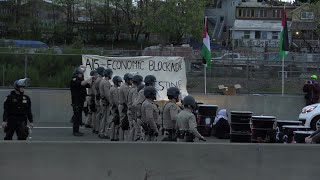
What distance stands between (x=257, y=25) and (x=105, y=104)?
76.9m

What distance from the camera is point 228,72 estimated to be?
1085 inches

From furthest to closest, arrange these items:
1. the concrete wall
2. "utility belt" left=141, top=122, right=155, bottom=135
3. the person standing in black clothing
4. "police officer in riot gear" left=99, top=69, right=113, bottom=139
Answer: the concrete wall → the person standing in black clothing → "police officer in riot gear" left=99, top=69, right=113, bottom=139 → "utility belt" left=141, top=122, right=155, bottom=135

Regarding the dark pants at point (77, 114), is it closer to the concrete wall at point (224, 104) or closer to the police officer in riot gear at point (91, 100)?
the police officer in riot gear at point (91, 100)

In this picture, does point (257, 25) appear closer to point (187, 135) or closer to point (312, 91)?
point (312, 91)

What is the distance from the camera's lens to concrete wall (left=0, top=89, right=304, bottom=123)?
1927 centimetres

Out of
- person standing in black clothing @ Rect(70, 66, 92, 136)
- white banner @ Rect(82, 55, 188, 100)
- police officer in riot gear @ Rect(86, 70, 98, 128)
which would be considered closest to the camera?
person standing in black clothing @ Rect(70, 66, 92, 136)

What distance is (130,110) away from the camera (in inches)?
507

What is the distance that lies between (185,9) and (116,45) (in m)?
10.2

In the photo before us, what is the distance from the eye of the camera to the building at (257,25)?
83325mm

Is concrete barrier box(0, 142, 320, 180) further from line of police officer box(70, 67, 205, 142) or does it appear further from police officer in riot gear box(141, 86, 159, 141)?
police officer in riot gear box(141, 86, 159, 141)

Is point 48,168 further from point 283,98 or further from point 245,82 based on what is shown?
point 245,82

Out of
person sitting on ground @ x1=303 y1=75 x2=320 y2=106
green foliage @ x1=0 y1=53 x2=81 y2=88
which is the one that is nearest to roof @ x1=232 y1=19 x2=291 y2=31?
green foliage @ x1=0 y1=53 x2=81 y2=88

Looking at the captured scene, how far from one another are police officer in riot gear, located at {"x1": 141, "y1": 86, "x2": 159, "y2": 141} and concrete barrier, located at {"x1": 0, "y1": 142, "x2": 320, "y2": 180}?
3814mm

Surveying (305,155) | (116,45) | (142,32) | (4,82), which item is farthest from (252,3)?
(305,155)
